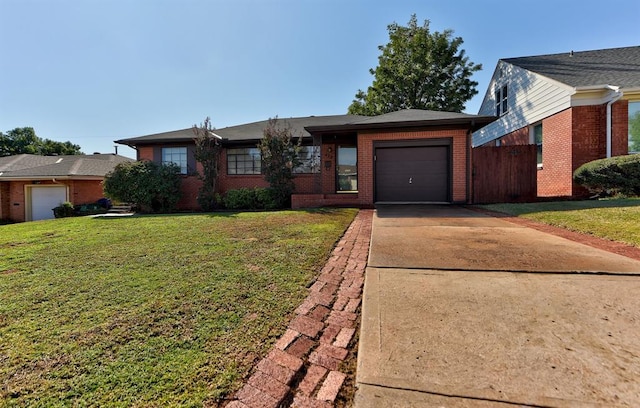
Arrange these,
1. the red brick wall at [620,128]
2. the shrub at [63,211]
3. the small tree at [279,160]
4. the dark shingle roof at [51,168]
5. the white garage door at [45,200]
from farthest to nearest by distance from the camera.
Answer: the white garage door at [45,200], the dark shingle roof at [51,168], the shrub at [63,211], the small tree at [279,160], the red brick wall at [620,128]

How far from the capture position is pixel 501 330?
2.01 metres

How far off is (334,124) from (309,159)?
188 centimetres

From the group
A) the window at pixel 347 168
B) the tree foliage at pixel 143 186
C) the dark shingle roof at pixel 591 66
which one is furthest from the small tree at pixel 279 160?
the dark shingle roof at pixel 591 66

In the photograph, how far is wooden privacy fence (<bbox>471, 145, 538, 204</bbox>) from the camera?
963 cm

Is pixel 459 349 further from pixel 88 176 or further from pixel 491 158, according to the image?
pixel 88 176

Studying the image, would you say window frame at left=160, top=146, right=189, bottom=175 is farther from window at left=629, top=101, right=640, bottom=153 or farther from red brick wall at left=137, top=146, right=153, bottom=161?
window at left=629, top=101, right=640, bottom=153

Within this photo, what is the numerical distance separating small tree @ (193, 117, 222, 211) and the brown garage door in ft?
21.0

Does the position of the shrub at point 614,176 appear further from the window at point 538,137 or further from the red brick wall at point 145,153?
the red brick wall at point 145,153

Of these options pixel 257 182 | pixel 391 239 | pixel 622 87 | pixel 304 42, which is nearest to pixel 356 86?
pixel 304 42

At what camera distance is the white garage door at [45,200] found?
15891 millimetres

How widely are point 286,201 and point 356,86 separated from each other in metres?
18.8

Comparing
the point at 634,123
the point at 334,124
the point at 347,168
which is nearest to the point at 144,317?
the point at 334,124

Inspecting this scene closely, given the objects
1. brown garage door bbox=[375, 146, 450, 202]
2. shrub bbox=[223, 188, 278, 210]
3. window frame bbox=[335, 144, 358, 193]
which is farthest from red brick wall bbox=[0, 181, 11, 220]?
brown garage door bbox=[375, 146, 450, 202]

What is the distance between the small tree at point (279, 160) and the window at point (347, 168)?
2526 mm
